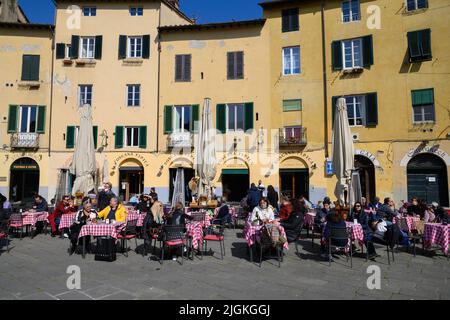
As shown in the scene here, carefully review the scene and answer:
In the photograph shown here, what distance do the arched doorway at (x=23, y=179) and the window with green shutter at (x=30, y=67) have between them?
572cm

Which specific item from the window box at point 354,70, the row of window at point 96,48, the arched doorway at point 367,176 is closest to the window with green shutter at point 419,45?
the window box at point 354,70

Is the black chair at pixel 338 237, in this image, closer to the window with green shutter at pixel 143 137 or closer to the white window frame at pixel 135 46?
the window with green shutter at pixel 143 137

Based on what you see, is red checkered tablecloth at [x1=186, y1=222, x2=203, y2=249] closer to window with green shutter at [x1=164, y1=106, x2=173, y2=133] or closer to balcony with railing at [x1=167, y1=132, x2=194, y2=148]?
balcony with railing at [x1=167, y1=132, x2=194, y2=148]

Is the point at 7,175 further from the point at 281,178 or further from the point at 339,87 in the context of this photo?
the point at 339,87

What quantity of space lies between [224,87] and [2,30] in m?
16.1

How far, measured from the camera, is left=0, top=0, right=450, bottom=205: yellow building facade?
58.9ft

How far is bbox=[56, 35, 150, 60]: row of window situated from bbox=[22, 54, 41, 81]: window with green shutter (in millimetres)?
1612

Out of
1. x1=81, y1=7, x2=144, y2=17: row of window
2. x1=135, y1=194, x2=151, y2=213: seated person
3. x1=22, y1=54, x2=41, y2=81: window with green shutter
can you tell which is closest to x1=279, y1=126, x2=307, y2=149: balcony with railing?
x1=135, y1=194, x2=151, y2=213: seated person

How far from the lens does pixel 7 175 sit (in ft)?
69.9

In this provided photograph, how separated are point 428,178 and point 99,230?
57.4 feet

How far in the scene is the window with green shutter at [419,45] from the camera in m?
17.5

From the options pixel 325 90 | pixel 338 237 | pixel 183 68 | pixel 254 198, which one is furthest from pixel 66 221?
pixel 325 90
